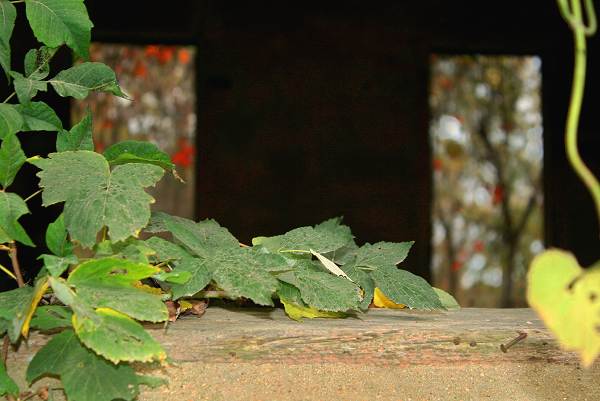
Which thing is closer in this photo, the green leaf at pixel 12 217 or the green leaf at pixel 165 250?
the green leaf at pixel 12 217

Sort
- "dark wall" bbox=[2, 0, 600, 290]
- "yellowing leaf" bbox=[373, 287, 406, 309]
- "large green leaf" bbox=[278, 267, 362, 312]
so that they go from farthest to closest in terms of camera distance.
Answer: "dark wall" bbox=[2, 0, 600, 290] < "yellowing leaf" bbox=[373, 287, 406, 309] < "large green leaf" bbox=[278, 267, 362, 312]

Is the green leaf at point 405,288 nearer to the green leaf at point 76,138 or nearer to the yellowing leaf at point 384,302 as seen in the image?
the yellowing leaf at point 384,302

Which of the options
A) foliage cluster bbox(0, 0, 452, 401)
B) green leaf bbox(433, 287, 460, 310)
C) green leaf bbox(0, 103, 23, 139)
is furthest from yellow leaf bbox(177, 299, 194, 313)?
green leaf bbox(433, 287, 460, 310)

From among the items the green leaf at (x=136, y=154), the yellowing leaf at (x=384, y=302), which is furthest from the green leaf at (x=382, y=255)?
the green leaf at (x=136, y=154)

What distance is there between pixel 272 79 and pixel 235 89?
0.84ft

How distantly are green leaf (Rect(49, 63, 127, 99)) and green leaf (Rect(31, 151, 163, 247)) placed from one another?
Result: 100mm

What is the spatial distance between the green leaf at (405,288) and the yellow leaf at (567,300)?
73cm

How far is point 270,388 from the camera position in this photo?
0.95 metres

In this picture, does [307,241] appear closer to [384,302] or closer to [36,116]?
[384,302]

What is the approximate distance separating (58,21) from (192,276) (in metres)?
0.38

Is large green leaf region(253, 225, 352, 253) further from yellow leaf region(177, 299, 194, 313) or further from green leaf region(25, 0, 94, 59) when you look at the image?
green leaf region(25, 0, 94, 59)

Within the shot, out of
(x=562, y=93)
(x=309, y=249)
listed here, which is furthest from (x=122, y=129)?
(x=309, y=249)

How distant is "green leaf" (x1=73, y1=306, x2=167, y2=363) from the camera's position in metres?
0.78

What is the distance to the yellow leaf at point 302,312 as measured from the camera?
1.07 m
